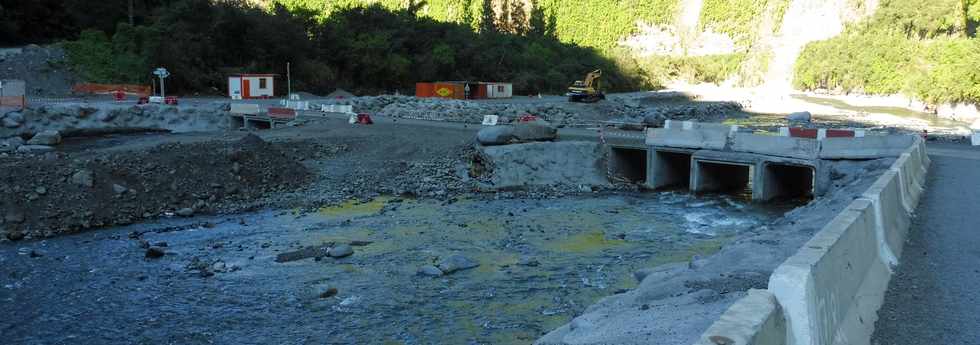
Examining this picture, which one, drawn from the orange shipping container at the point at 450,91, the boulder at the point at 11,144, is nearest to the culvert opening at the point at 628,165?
the boulder at the point at 11,144

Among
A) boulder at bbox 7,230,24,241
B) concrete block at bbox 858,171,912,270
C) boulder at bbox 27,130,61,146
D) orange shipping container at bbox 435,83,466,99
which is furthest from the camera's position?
orange shipping container at bbox 435,83,466,99

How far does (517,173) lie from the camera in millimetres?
27453

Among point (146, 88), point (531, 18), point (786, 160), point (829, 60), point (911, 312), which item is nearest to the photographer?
point (911, 312)

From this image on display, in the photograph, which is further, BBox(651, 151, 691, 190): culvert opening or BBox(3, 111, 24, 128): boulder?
BBox(3, 111, 24, 128): boulder

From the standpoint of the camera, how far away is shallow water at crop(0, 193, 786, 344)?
12047 millimetres

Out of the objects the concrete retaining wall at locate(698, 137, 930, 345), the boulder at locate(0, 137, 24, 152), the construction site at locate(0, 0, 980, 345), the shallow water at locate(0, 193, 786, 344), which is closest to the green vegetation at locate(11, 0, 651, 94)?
the construction site at locate(0, 0, 980, 345)

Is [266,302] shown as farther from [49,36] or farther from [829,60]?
[829,60]

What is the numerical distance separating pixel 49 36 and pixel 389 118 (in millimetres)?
41207

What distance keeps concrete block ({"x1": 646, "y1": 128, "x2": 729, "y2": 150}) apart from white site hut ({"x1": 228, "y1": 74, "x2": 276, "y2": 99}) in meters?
36.2

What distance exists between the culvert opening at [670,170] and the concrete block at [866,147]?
5482 mm

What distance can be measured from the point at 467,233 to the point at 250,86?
134ft

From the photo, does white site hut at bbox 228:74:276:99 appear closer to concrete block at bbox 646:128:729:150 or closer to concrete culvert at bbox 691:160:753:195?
concrete block at bbox 646:128:729:150

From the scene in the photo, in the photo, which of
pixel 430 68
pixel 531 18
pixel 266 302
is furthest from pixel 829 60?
pixel 266 302

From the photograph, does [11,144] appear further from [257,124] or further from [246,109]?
[257,124]
